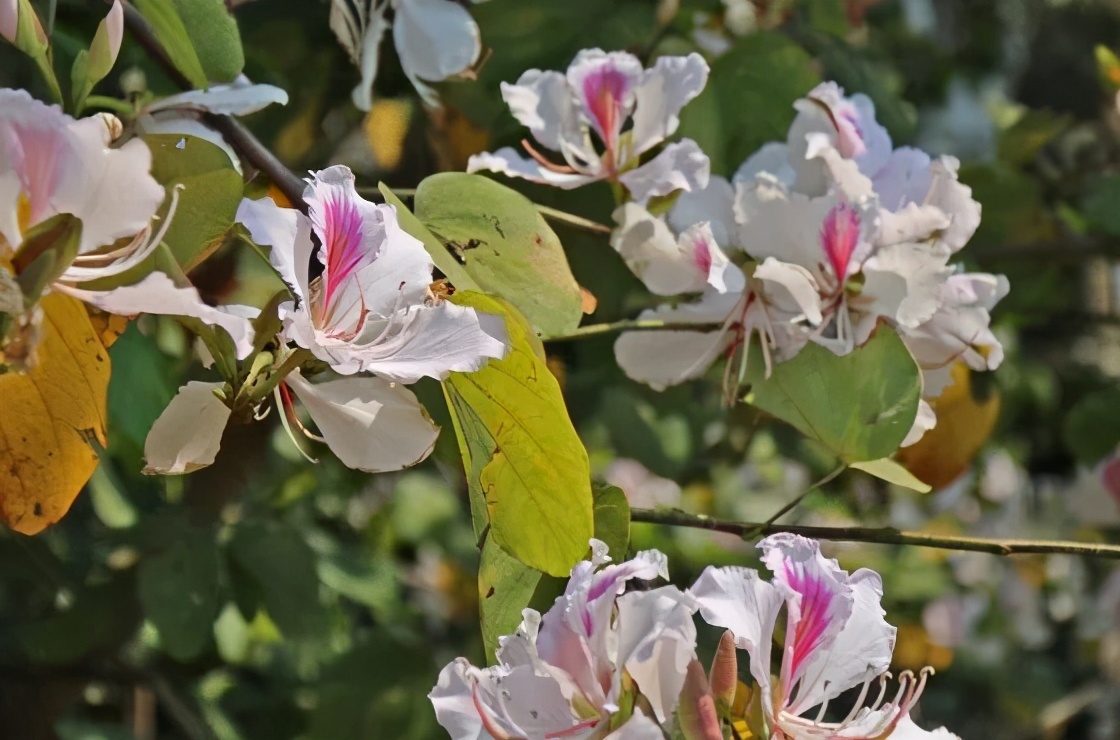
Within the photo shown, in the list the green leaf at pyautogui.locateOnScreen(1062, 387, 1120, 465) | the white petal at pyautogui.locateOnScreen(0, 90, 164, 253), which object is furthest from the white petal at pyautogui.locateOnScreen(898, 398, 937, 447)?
the green leaf at pyautogui.locateOnScreen(1062, 387, 1120, 465)

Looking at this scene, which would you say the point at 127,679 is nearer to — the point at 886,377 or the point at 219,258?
the point at 219,258

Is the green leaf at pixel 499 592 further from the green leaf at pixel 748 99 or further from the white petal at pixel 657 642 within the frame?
the green leaf at pixel 748 99

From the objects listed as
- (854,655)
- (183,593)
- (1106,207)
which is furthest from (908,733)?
(1106,207)

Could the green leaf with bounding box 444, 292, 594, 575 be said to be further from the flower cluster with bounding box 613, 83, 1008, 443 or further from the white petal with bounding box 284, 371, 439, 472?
the flower cluster with bounding box 613, 83, 1008, 443

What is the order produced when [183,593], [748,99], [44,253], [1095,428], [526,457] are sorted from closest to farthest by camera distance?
[44,253]
[526,457]
[748,99]
[183,593]
[1095,428]

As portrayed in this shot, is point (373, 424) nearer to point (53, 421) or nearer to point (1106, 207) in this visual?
point (53, 421)
